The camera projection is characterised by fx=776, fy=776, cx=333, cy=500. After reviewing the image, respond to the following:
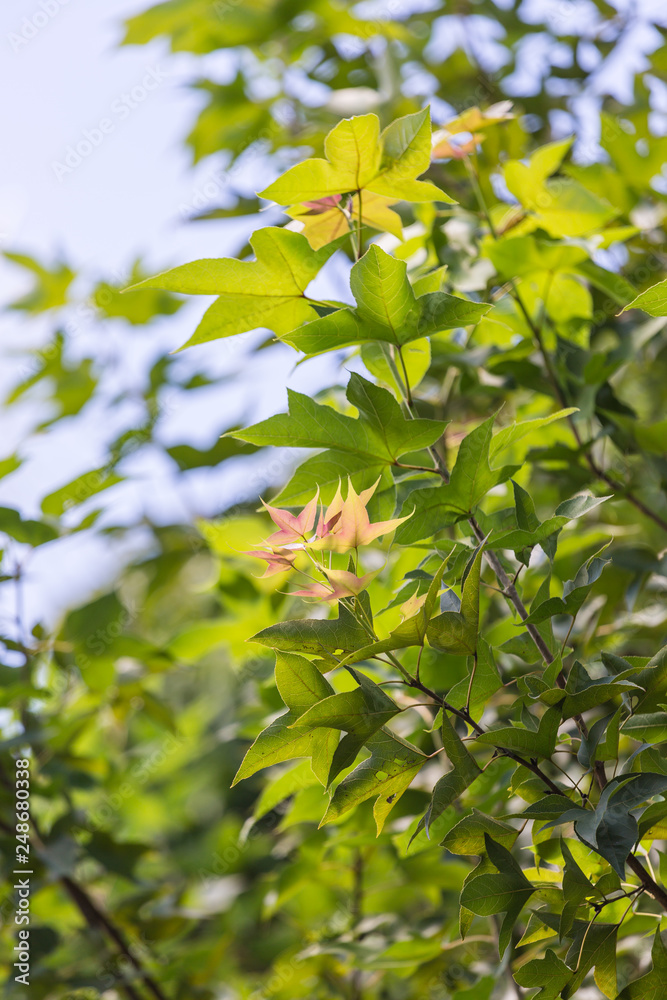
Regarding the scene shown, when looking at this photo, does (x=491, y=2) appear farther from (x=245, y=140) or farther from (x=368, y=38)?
(x=245, y=140)

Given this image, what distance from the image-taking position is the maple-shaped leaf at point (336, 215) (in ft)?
1.96

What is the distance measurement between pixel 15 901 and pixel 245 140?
4.51 feet

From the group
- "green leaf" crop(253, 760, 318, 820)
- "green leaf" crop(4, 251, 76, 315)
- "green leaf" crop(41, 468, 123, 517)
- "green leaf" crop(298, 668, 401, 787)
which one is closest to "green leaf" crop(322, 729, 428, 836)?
"green leaf" crop(298, 668, 401, 787)

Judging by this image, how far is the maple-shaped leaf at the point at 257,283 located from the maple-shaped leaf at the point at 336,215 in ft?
0.11

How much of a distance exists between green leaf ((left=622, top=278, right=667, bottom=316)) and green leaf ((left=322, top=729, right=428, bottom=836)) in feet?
0.97

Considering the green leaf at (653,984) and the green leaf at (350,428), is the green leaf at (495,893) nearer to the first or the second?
the green leaf at (653,984)

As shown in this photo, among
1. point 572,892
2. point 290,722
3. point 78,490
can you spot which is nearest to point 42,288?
point 78,490

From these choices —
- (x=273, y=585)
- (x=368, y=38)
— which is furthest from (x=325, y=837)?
(x=368, y=38)

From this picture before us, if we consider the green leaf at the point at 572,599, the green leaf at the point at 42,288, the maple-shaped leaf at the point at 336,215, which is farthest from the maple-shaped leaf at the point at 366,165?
the green leaf at the point at 42,288

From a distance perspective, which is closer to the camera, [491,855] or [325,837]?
[491,855]

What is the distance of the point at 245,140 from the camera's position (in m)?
1.52

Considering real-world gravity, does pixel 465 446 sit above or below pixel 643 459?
above

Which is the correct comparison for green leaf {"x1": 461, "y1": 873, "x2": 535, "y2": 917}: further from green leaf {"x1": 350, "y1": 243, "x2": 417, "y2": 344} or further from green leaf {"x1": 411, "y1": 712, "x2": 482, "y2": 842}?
green leaf {"x1": 350, "y1": 243, "x2": 417, "y2": 344}

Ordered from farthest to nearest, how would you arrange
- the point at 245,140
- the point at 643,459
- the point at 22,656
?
the point at 245,140
the point at 22,656
the point at 643,459
